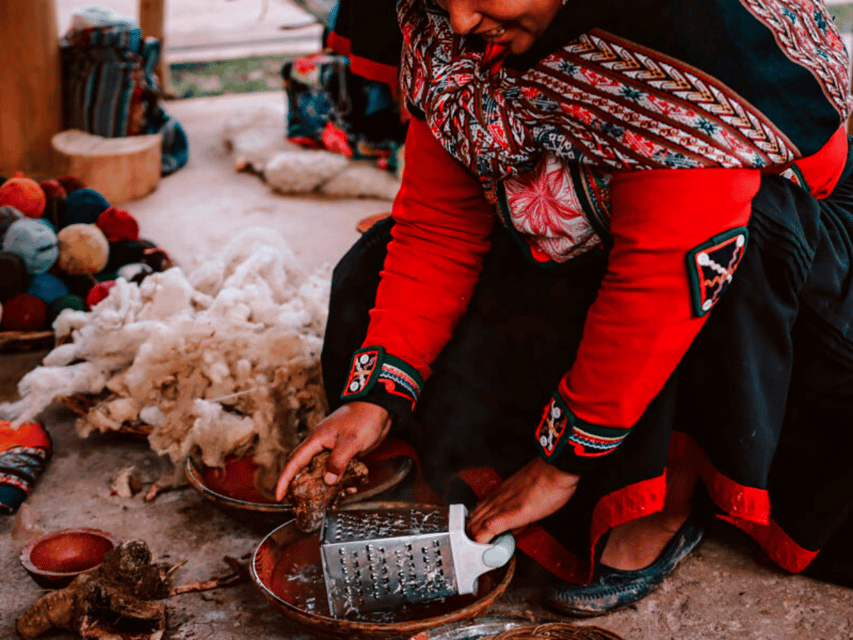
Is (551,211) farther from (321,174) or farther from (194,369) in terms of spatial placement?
(321,174)

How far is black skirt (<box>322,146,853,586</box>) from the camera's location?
1294mm

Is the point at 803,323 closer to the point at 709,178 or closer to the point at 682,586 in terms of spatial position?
the point at 709,178

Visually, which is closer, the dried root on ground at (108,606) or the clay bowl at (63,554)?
the dried root on ground at (108,606)

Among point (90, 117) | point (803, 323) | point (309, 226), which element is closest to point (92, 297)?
point (309, 226)

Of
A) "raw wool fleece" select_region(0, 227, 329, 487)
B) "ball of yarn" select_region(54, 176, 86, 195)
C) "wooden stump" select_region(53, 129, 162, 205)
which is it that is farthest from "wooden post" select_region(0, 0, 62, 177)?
"raw wool fleece" select_region(0, 227, 329, 487)

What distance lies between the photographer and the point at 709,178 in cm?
114

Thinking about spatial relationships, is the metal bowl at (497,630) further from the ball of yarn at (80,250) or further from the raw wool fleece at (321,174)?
the raw wool fleece at (321,174)

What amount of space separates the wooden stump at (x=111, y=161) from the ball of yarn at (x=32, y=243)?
113 cm

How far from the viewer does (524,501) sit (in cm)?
134

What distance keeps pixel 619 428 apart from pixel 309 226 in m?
2.49

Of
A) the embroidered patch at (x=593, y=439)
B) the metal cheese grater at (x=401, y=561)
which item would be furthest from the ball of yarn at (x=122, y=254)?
the embroidered patch at (x=593, y=439)

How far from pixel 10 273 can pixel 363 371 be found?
4.65ft

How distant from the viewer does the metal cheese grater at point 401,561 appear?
4.26 feet

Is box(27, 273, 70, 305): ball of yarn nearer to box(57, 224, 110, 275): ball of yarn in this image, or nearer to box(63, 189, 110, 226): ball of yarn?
box(57, 224, 110, 275): ball of yarn
